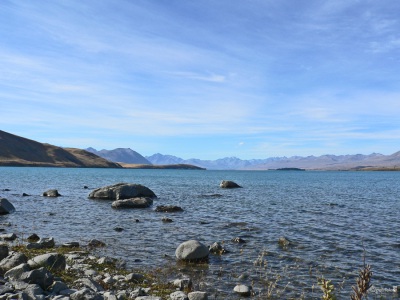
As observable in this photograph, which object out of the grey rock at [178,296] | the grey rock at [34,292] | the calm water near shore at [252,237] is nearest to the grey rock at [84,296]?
the grey rock at [34,292]

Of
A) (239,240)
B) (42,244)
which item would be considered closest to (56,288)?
(42,244)

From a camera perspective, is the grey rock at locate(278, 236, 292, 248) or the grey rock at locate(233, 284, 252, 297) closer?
the grey rock at locate(233, 284, 252, 297)

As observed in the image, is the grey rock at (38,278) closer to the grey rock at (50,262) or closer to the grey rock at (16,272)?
the grey rock at (16,272)

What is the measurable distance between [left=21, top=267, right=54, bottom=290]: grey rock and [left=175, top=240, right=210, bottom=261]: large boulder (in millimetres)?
7870

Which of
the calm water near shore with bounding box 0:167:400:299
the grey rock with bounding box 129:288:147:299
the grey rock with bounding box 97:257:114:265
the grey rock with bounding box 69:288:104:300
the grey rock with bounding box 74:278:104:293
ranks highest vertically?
the grey rock with bounding box 69:288:104:300

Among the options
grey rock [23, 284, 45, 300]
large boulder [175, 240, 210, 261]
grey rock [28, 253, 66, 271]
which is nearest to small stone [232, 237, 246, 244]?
large boulder [175, 240, 210, 261]

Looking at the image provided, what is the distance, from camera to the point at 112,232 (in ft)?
85.7

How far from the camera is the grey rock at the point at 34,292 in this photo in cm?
1048

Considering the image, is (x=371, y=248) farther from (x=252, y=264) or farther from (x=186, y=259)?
(x=186, y=259)

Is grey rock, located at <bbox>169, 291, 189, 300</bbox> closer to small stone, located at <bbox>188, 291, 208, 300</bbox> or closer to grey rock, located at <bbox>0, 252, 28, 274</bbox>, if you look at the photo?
small stone, located at <bbox>188, 291, 208, 300</bbox>

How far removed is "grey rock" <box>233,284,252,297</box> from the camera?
1389 cm

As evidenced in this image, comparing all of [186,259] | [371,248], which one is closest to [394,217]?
[371,248]

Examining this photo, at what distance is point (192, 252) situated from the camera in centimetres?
1864

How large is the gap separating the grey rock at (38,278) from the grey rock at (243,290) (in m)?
7.26
